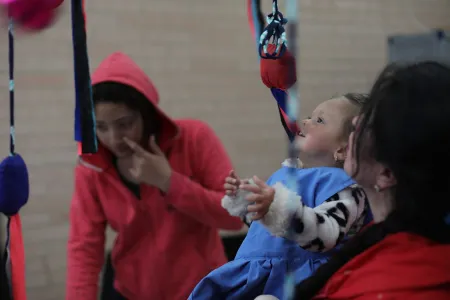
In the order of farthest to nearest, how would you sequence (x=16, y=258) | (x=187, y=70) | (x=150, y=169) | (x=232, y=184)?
(x=187, y=70) → (x=150, y=169) → (x=16, y=258) → (x=232, y=184)

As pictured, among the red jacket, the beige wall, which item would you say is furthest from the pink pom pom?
the beige wall

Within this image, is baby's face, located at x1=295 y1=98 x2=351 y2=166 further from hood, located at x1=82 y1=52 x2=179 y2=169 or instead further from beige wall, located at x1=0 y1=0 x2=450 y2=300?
beige wall, located at x1=0 y1=0 x2=450 y2=300

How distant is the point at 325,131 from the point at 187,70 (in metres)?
0.93

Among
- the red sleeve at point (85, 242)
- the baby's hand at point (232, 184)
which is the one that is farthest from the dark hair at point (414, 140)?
the red sleeve at point (85, 242)

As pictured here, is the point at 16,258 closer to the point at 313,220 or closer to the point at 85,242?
the point at 85,242

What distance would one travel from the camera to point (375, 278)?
41cm

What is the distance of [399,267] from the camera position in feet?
1.34

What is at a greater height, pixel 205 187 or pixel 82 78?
pixel 82 78

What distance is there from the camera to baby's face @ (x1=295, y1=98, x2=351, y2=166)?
54 centimetres

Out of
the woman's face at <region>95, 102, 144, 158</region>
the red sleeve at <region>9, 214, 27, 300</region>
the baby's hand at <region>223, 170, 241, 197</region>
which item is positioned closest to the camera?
the baby's hand at <region>223, 170, 241, 197</region>

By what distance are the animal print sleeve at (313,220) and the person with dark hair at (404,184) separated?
1.6 inches

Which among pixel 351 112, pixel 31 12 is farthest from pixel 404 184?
pixel 31 12

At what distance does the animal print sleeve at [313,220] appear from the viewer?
46 cm

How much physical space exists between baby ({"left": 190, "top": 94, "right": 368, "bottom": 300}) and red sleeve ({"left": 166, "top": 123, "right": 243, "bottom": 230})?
0.85 feet
